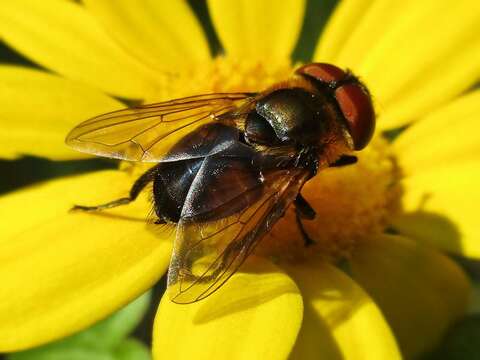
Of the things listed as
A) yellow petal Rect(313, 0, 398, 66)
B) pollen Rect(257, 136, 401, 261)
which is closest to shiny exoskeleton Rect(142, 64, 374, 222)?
pollen Rect(257, 136, 401, 261)

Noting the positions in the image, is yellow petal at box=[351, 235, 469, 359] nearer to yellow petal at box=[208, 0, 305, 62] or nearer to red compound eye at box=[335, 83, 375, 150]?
red compound eye at box=[335, 83, 375, 150]

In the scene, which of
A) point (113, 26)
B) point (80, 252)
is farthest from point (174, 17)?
point (80, 252)

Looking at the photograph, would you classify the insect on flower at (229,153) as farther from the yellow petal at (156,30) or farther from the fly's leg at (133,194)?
the yellow petal at (156,30)

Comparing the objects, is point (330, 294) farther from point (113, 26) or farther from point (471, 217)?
point (113, 26)

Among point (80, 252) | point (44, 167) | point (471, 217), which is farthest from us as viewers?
point (44, 167)

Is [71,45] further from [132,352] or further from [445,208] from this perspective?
[445,208]

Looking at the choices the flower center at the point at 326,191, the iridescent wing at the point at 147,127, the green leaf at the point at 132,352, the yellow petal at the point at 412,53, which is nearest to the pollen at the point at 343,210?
the flower center at the point at 326,191
